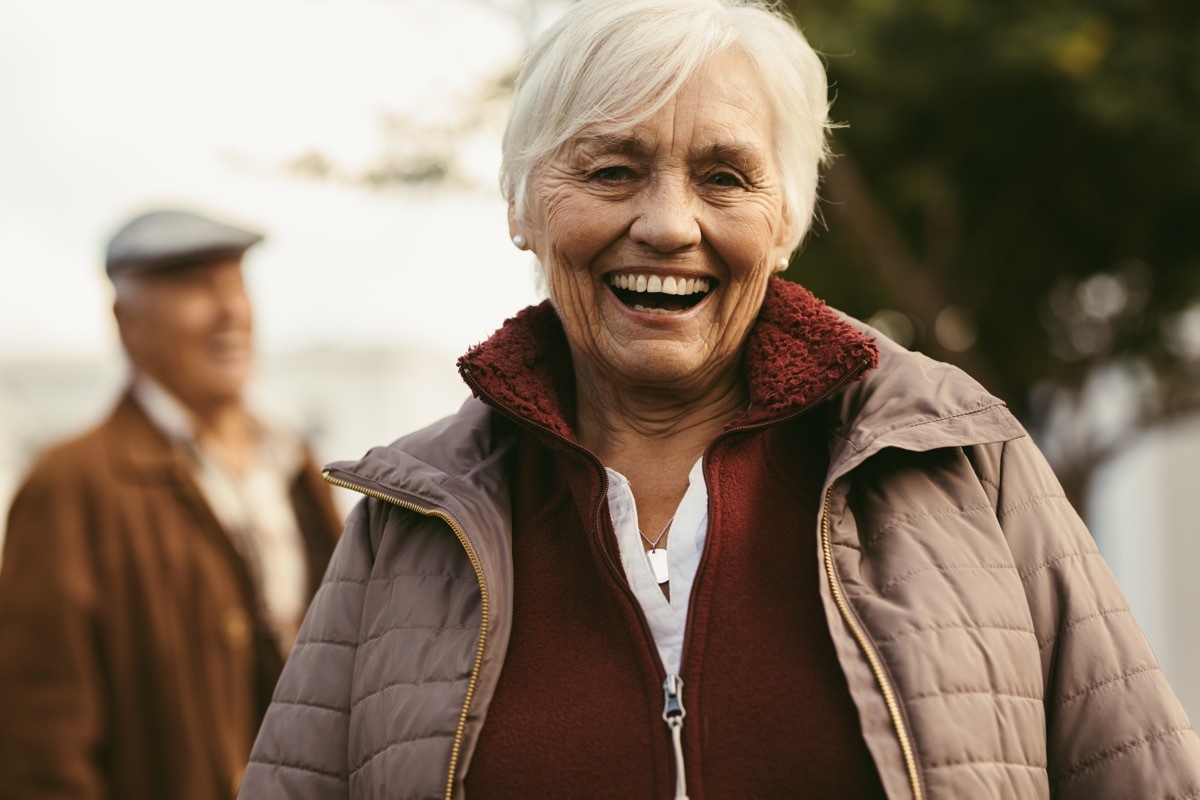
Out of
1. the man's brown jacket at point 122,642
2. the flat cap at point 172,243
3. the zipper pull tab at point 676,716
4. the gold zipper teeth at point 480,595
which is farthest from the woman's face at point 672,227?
the flat cap at point 172,243

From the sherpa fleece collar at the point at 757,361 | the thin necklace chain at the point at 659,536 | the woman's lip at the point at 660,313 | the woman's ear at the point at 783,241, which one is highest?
the woman's ear at the point at 783,241

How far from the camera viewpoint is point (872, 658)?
1.85 meters

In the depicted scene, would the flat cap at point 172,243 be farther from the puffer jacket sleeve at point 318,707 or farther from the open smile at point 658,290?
the open smile at point 658,290

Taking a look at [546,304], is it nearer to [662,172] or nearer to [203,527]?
[662,172]

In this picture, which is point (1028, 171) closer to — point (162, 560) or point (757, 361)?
point (162, 560)

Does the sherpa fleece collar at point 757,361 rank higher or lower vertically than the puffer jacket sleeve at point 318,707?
higher

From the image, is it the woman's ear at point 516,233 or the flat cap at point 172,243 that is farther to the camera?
the flat cap at point 172,243

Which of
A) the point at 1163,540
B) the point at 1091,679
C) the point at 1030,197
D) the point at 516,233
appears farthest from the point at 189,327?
the point at 1163,540

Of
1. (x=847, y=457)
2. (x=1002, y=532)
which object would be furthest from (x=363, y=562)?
(x=1002, y=532)

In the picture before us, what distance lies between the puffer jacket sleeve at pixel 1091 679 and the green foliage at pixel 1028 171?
16.9ft

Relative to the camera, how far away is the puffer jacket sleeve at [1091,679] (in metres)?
1.86

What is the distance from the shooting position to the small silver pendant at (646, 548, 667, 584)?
2.09 metres

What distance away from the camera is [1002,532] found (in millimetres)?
1995

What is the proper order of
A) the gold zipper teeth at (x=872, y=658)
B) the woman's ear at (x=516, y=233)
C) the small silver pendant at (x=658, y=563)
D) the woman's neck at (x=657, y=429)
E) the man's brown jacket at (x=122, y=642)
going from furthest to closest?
1. the man's brown jacket at (x=122, y=642)
2. the woman's ear at (x=516, y=233)
3. the woman's neck at (x=657, y=429)
4. the small silver pendant at (x=658, y=563)
5. the gold zipper teeth at (x=872, y=658)
